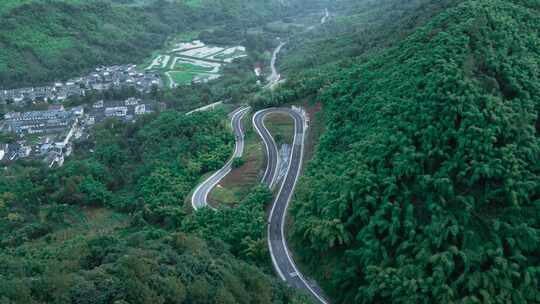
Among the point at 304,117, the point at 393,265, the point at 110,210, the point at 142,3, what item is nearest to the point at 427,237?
the point at 393,265

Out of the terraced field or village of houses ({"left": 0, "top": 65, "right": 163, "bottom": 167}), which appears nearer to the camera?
village of houses ({"left": 0, "top": 65, "right": 163, "bottom": 167})

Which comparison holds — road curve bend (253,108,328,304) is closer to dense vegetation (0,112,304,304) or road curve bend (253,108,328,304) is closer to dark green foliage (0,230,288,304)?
dense vegetation (0,112,304,304)

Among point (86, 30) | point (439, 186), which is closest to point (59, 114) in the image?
point (86, 30)

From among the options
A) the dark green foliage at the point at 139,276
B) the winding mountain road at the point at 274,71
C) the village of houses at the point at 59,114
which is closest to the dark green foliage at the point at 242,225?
the dark green foliage at the point at 139,276

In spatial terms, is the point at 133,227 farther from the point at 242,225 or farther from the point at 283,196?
the point at 283,196

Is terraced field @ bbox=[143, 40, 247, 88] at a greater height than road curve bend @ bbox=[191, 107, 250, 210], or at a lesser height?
greater

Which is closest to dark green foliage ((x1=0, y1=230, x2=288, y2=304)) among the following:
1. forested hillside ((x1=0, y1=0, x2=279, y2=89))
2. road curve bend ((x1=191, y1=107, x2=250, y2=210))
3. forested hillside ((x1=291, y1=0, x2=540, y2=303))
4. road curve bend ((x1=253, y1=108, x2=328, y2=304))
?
road curve bend ((x1=253, y1=108, x2=328, y2=304))
